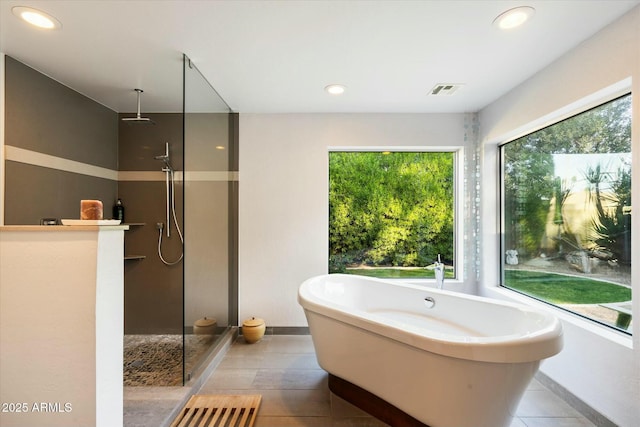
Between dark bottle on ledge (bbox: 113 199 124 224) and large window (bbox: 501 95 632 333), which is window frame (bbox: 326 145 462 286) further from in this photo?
dark bottle on ledge (bbox: 113 199 124 224)

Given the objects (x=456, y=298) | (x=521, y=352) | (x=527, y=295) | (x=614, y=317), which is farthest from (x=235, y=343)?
(x=614, y=317)

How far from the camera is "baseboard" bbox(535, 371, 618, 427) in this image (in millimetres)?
1727

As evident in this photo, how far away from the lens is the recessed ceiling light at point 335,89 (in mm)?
2498

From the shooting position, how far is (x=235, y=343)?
2.94 m

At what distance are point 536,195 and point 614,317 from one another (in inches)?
41.7

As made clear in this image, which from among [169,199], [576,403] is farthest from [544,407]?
[169,199]

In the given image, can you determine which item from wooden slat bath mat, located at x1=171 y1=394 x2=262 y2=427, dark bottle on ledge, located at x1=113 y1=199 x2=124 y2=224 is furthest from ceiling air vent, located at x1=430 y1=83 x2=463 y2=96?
dark bottle on ledge, located at x1=113 y1=199 x2=124 y2=224

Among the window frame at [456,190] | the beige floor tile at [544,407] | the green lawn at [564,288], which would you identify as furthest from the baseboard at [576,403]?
the window frame at [456,190]

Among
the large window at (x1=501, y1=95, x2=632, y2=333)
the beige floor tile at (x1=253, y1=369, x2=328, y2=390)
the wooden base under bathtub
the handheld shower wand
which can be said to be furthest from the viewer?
the handheld shower wand

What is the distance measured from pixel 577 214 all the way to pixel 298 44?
2.27m

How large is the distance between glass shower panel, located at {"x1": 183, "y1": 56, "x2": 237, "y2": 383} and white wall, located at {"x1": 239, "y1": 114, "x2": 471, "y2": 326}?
0.23 meters

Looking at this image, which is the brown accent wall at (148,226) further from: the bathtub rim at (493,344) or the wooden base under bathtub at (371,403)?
the bathtub rim at (493,344)

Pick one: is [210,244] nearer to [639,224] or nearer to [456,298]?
[456,298]

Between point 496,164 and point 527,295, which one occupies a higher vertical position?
point 496,164
